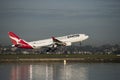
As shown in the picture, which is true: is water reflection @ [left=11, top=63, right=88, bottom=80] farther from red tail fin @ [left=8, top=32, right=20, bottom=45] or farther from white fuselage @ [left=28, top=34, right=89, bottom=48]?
red tail fin @ [left=8, top=32, right=20, bottom=45]

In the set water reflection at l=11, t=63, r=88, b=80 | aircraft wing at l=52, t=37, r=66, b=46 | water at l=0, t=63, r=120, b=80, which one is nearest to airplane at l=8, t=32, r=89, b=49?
aircraft wing at l=52, t=37, r=66, b=46

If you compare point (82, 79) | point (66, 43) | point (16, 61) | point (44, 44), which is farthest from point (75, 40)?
point (82, 79)

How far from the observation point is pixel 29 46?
377ft

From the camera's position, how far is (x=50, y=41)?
11269 centimetres

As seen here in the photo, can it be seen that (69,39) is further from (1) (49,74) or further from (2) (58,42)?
(1) (49,74)

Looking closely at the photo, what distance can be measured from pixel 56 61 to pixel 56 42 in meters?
9.36

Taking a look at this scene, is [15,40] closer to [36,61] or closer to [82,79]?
[36,61]

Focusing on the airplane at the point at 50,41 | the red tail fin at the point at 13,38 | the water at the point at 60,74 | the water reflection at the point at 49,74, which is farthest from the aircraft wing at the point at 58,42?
the water reflection at the point at 49,74

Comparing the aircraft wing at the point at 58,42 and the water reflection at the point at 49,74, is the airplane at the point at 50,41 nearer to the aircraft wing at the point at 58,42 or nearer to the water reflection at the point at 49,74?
the aircraft wing at the point at 58,42

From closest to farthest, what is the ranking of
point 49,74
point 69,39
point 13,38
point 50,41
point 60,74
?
point 60,74 < point 49,74 < point 69,39 < point 50,41 < point 13,38

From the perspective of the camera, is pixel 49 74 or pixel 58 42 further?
pixel 58 42

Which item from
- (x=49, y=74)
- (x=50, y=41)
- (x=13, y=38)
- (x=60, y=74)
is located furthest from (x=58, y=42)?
(x=60, y=74)

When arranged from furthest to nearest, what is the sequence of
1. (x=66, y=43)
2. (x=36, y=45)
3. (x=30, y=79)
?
(x=36, y=45) → (x=66, y=43) → (x=30, y=79)

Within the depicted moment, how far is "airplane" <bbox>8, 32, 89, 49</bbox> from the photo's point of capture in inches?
4189
